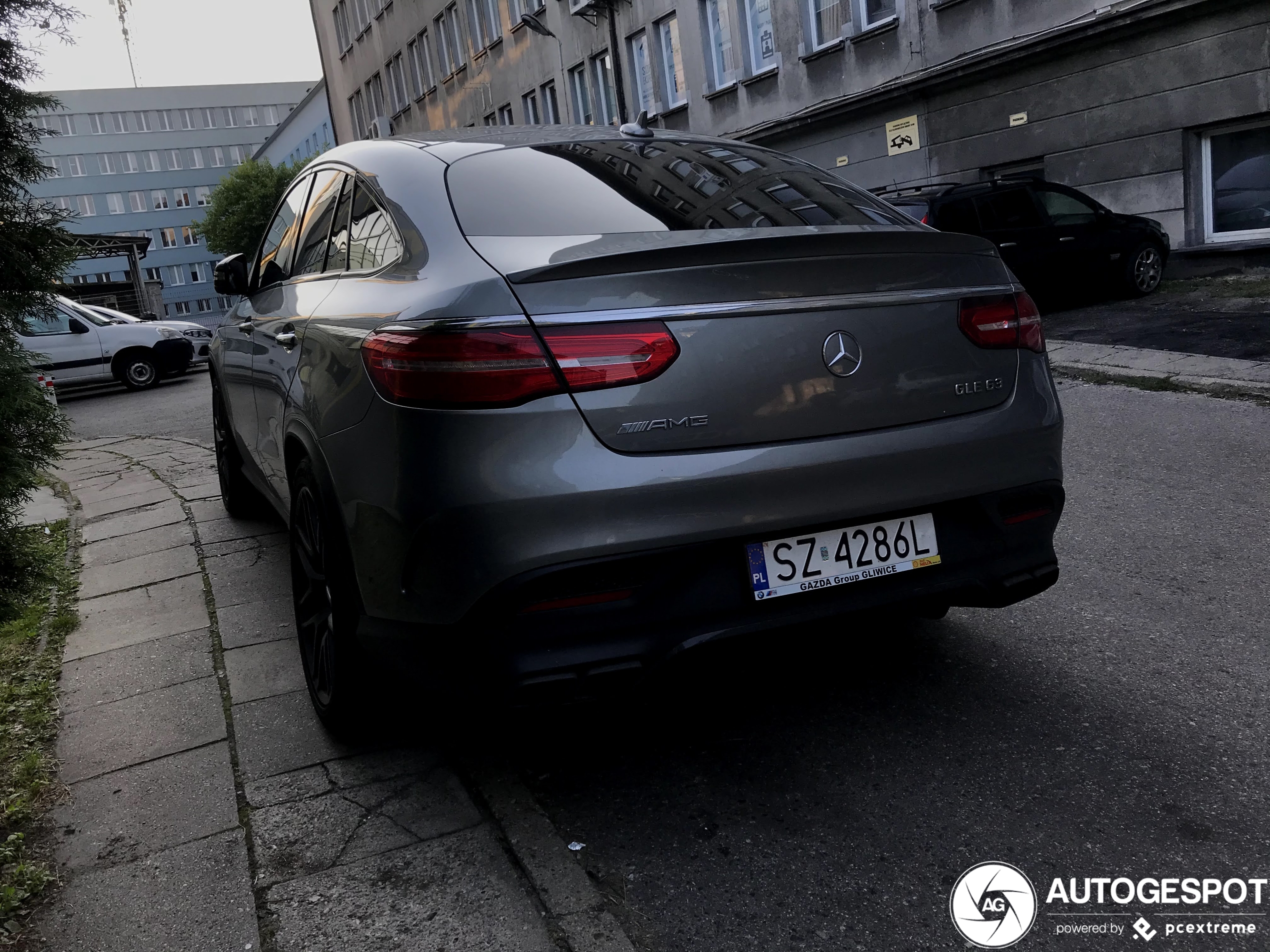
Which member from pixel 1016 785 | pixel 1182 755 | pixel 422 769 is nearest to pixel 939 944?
pixel 1016 785

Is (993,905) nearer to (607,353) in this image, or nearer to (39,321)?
(607,353)

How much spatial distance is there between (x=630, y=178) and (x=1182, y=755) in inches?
83.1

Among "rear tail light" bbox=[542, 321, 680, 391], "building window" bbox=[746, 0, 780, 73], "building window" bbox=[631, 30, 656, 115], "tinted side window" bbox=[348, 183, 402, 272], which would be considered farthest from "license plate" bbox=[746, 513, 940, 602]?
"building window" bbox=[631, 30, 656, 115]

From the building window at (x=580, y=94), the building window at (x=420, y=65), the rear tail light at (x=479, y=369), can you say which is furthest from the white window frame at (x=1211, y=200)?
the building window at (x=420, y=65)

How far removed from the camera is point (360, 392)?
9.44 ft

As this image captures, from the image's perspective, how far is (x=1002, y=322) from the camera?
3.07 meters

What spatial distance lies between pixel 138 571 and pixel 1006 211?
10948 millimetres

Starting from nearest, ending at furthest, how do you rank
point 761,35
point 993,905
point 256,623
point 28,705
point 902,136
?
point 993,905 < point 28,705 < point 256,623 < point 902,136 < point 761,35

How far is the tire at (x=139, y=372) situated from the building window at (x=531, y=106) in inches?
682

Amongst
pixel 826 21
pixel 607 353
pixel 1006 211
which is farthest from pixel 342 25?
pixel 607 353

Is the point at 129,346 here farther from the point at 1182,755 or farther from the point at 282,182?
the point at 282,182

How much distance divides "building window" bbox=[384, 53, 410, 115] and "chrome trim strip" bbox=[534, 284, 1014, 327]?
4801 centimetres

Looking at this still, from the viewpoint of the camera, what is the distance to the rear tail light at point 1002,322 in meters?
3.00

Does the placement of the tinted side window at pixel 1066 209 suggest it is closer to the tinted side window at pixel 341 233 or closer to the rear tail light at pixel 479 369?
the tinted side window at pixel 341 233
